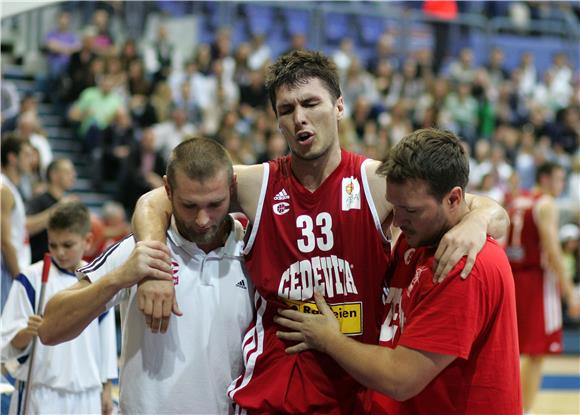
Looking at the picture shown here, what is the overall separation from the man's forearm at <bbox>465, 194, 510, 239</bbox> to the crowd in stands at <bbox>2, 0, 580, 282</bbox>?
630cm

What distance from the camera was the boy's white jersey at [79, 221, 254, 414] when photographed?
3.46 metres

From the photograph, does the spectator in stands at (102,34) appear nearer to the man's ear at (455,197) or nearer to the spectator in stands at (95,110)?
the spectator in stands at (95,110)

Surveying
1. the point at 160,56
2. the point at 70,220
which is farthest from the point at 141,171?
the point at 70,220

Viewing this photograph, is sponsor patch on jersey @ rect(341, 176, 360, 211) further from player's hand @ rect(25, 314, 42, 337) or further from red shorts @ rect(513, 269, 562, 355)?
red shorts @ rect(513, 269, 562, 355)

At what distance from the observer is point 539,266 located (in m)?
9.02

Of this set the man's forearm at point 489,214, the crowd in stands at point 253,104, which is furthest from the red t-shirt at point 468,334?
the crowd in stands at point 253,104

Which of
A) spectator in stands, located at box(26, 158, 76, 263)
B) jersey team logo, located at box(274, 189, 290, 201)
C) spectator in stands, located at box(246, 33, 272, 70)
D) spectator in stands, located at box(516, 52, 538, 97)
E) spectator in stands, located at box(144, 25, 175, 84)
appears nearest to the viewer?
jersey team logo, located at box(274, 189, 290, 201)

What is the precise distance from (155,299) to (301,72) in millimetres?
1099

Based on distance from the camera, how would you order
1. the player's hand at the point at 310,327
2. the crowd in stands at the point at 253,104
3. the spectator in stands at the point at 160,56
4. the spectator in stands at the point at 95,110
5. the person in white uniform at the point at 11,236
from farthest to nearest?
1. the spectator in stands at the point at 160,56
2. the spectator in stands at the point at 95,110
3. the crowd in stands at the point at 253,104
4. the person in white uniform at the point at 11,236
5. the player's hand at the point at 310,327

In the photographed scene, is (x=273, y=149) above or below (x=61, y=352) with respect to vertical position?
above

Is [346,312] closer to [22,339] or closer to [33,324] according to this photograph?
[33,324]

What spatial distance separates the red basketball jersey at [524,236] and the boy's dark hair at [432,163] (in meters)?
6.17

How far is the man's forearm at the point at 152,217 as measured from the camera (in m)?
3.45

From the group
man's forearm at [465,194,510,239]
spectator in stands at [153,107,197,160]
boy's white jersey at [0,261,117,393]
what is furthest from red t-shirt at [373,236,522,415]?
spectator in stands at [153,107,197,160]
